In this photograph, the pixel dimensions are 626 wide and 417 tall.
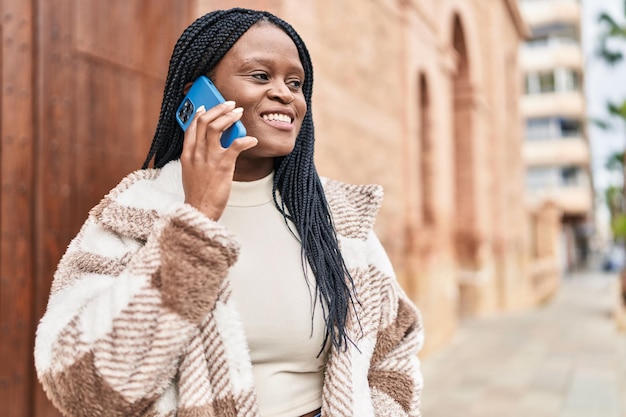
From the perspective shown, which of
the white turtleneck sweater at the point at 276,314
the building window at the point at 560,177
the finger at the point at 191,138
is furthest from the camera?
the building window at the point at 560,177

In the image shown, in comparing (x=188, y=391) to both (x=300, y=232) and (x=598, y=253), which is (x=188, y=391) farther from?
(x=598, y=253)

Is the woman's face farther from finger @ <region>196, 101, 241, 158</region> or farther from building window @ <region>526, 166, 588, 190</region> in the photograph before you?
building window @ <region>526, 166, 588, 190</region>

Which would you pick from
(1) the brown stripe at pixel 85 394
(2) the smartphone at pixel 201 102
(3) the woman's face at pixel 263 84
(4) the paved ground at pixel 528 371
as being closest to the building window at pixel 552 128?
(4) the paved ground at pixel 528 371

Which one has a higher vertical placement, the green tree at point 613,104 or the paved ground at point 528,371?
the green tree at point 613,104

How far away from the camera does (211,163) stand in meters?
1.42

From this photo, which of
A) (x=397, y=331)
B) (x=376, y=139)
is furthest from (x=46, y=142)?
(x=376, y=139)

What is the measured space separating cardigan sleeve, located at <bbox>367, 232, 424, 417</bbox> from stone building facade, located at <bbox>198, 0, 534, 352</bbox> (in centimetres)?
272

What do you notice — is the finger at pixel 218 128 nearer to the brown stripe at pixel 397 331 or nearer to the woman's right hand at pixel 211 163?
the woman's right hand at pixel 211 163

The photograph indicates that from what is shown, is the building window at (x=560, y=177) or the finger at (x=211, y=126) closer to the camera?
the finger at (x=211, y=126)

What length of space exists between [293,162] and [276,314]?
492 millimetres

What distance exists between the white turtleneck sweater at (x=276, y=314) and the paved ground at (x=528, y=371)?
16.0 ft

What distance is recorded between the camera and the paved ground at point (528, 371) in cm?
640

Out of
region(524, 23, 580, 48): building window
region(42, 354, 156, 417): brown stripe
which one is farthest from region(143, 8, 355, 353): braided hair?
region(524, 23, 580, 48): building window

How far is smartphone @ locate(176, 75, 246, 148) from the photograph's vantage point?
150cm
